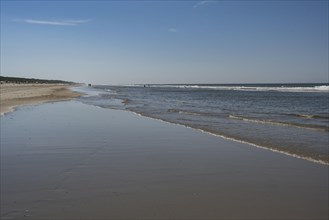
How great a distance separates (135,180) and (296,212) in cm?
328

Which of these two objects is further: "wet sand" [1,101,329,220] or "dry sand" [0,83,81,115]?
"dry sand" [0,83,81,115]

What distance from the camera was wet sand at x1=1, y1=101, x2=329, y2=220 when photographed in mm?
5812

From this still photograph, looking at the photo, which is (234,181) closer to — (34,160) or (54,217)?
(54,217)

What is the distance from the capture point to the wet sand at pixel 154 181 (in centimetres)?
581

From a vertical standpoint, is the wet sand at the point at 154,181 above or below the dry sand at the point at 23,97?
below

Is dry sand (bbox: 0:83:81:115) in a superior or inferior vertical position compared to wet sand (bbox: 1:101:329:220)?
superior

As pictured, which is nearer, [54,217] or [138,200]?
[54,217]

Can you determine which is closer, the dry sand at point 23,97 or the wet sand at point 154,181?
the wet sand at point 154,181

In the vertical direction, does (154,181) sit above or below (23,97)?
below

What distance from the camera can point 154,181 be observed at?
24.7 feet

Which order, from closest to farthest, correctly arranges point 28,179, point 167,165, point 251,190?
point 251,190, point 28,179, point 167,165

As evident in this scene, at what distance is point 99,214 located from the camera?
560cm

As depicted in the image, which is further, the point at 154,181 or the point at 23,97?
the point at 23,97

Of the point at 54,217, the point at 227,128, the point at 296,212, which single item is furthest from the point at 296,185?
the point at 227,128
